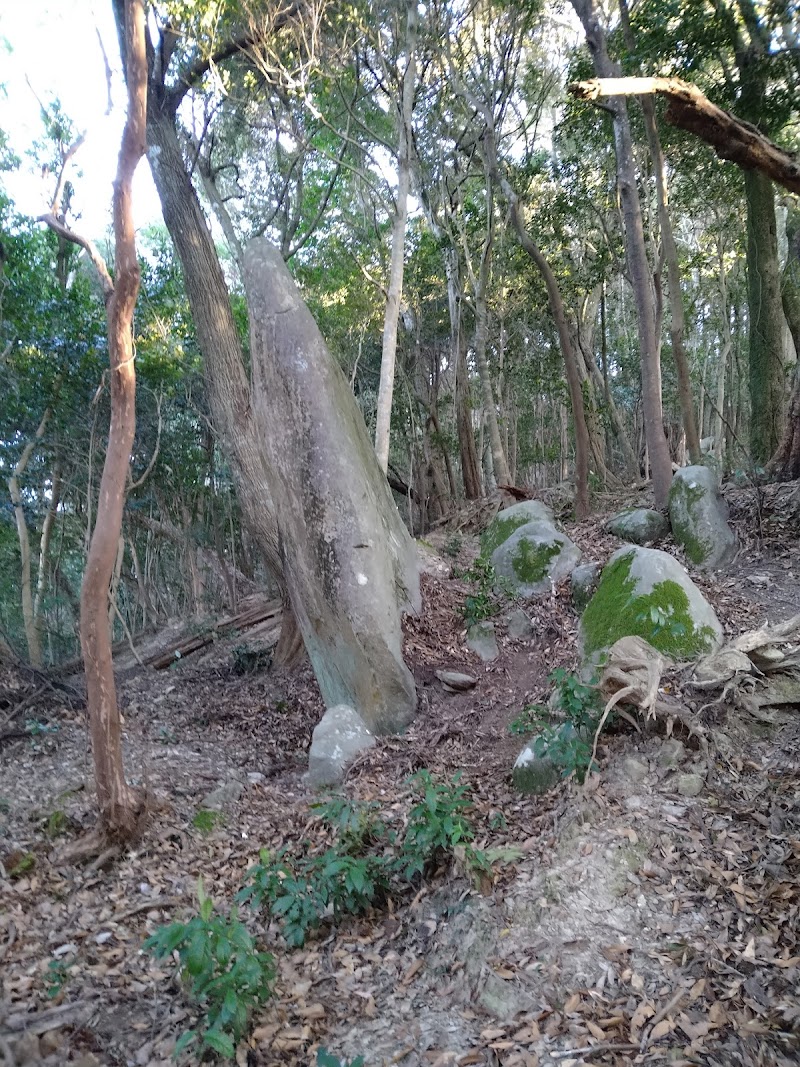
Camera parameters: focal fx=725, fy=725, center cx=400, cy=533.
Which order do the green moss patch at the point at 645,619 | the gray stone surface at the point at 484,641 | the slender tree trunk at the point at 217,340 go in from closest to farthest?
1. the green moss patch at the point at 645,619
2. the gray stone surface at the point at 484,641
3. the slender tree trunk at the point at 217,340

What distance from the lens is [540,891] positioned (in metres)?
4.12

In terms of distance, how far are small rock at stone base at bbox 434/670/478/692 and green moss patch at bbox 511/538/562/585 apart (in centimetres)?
187

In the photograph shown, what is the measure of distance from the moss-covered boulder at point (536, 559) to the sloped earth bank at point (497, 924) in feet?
7.56

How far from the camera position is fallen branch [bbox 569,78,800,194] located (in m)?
5.63

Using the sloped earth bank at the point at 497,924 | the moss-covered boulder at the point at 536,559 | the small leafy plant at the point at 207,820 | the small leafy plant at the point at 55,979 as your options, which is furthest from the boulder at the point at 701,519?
the small leafy plant at the point at 55,979

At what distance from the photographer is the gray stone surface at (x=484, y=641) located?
26.7 ft

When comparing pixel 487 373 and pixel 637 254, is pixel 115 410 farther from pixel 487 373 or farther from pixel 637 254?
pixel 487 373

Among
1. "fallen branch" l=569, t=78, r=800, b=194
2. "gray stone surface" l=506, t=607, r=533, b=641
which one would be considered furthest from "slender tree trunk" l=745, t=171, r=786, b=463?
"fallen branch" l=569, t=78, r=800, b=194

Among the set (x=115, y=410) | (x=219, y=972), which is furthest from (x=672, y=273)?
(x=219, y=972)

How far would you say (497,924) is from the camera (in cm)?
399

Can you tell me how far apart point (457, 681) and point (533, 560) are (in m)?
2.21

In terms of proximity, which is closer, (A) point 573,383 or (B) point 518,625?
(B) point 518,625

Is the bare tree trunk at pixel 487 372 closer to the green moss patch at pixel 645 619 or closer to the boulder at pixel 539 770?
the green moss patch at pixel 645 619

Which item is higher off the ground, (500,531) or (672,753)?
(500,531)
